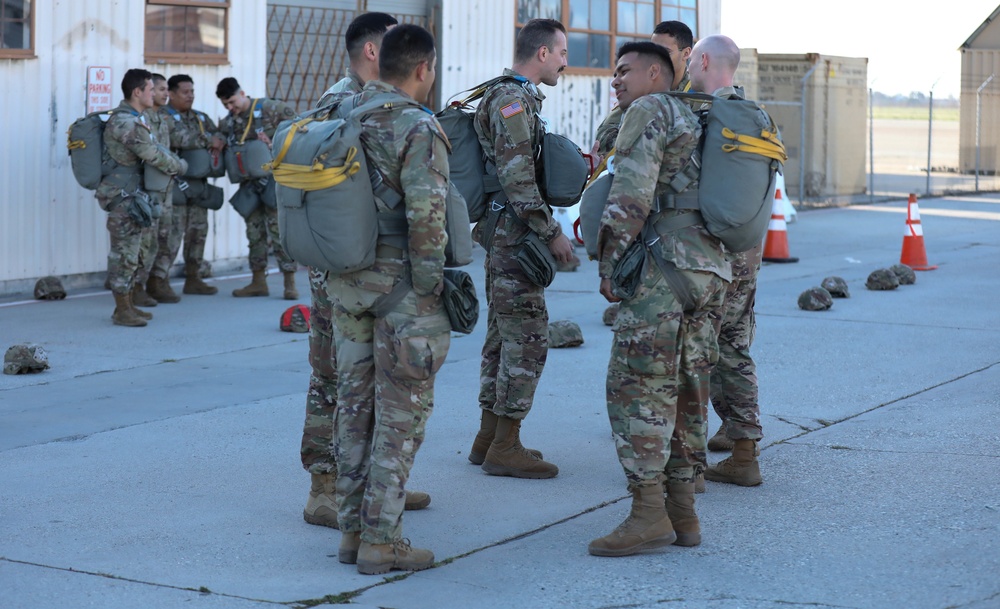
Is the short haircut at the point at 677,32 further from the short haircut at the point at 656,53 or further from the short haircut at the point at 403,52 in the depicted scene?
the short haircut at the point at 403,52

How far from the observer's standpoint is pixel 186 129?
10945 mm

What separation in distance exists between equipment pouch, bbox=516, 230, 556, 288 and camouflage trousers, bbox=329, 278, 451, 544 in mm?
1106

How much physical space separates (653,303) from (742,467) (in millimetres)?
1356

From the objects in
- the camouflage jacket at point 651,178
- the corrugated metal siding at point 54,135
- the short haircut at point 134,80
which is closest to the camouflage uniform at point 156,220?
the short haircut at point 134,80

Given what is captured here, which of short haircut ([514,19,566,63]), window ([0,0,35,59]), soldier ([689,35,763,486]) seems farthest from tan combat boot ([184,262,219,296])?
soldier ([689,35,763,486])

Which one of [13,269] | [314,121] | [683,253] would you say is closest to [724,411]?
[683,253]

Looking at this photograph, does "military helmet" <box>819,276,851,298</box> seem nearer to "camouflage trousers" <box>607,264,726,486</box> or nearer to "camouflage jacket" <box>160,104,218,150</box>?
"camouflage jacket" <box>160,104,218,150</box>

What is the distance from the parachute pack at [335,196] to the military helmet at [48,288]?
700 centimetres

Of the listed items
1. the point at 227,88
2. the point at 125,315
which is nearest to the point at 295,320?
the point at 125,315

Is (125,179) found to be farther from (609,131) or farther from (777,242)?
(777,242)

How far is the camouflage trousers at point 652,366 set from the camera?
4.68 m

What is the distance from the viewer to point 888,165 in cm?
3512

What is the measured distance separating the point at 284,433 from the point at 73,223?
5547 millimetres

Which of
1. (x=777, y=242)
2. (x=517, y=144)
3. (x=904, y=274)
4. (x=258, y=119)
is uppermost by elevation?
(x=258, y=119)
